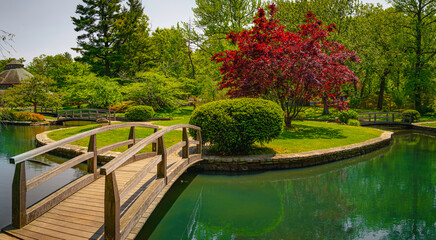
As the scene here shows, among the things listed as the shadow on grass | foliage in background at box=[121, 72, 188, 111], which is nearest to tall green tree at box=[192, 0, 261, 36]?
foliage in background at box=[121, 72, 188, 111]

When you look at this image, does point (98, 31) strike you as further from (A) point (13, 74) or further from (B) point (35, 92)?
(A) point (13, 74)

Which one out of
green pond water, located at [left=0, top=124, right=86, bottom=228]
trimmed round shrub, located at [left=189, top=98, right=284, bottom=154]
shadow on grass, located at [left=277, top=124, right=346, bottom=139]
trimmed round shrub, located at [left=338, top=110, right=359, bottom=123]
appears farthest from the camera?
trimmed round shrub, located at [left=338, top=110, right=359, bottom=123]

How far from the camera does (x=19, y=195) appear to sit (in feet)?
11.7

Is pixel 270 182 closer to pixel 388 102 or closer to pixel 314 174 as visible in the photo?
pixel 314 174

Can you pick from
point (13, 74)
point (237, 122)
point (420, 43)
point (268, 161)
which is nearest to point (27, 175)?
point (237, 122)

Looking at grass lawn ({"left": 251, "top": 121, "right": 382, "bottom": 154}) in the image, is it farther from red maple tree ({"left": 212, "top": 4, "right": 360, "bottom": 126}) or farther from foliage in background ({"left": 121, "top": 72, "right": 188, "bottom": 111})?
foliage in background ({"left": 121, "top": 72, "right": 188, "bottom": 111})

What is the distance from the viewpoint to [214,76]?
28.7 metres

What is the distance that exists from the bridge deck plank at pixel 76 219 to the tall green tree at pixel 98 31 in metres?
32.0

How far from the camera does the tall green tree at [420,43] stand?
962 inches

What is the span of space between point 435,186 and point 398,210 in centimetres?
274

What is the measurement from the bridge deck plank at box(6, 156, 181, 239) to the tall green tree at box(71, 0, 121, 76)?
32050 millimetres

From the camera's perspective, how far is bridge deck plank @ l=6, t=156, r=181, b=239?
3.60m

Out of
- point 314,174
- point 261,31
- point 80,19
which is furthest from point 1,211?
point 80,19

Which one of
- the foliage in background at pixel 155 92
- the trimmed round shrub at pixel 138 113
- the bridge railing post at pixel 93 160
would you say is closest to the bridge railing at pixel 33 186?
the bridge railing post at pixel 93 160
